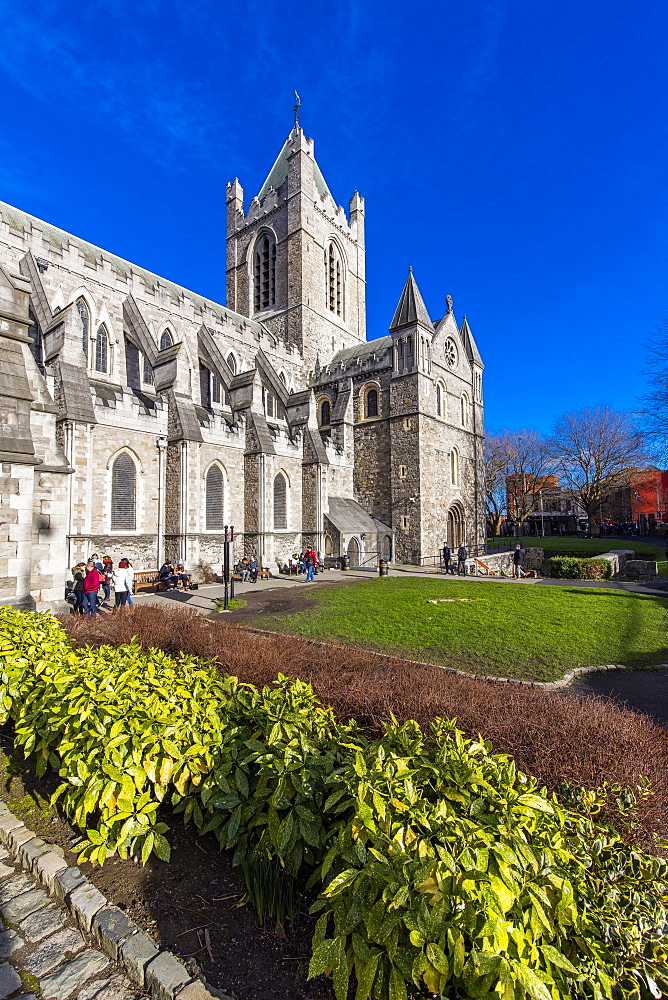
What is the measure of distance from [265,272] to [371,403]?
16.5 metres

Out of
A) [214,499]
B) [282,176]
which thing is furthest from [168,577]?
[282,176]

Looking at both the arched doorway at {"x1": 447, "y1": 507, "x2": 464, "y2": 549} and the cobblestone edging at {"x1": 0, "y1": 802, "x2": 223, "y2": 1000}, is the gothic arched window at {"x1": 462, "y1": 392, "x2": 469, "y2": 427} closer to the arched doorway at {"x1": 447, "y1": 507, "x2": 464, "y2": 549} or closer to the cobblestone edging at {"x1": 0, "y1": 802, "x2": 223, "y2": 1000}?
the arched doorway at {"x1": 447, "y1": 507, "x2": 464, "y2": 549}

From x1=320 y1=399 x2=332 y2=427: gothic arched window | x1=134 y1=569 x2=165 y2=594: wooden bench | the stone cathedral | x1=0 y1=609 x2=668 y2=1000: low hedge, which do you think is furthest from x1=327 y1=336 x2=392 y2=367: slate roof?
x1=0 y1=609 x2=668 y2=1000: low hedge

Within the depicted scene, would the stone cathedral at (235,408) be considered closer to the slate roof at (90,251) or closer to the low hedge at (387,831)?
the slate roof at (90,251)

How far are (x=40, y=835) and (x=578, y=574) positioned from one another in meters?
20.2

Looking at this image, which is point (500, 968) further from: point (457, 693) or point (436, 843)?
point (457, 693)

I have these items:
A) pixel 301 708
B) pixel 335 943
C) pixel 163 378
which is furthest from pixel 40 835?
pixel 163 378

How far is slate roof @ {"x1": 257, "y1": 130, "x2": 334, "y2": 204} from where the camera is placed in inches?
1375

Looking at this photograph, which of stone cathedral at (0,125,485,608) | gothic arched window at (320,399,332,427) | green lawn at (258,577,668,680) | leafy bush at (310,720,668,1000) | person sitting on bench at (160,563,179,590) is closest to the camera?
leafy bush at (310,720,668,1000)

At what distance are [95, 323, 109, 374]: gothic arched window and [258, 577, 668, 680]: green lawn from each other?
14.8 meters

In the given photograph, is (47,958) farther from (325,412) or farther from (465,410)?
(465,410)

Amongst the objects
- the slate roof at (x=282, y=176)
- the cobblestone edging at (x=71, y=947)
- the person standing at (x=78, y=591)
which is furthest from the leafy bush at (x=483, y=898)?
the slate roof at (x=282, y=176)

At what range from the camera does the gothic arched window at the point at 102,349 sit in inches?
782

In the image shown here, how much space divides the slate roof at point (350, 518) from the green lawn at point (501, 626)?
9.06m
